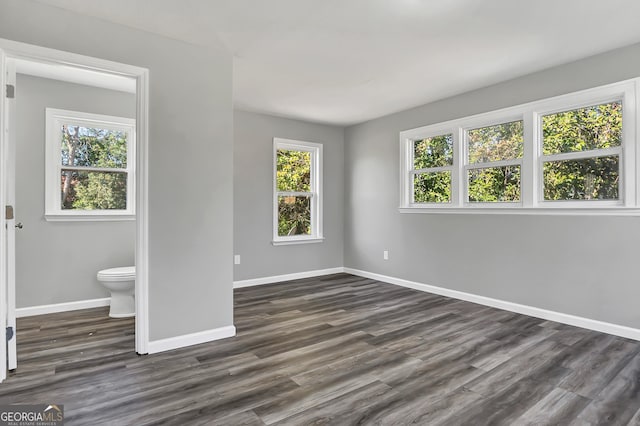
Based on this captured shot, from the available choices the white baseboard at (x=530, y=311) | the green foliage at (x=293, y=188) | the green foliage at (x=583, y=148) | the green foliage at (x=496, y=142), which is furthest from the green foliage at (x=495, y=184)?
the green foliage at (x=293, y=188)

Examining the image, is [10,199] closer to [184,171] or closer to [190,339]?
[184,171]

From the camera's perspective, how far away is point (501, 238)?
3.93 m

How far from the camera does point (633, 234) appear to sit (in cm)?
300

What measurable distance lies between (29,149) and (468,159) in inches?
190

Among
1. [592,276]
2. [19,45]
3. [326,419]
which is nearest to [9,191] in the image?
[19,45]

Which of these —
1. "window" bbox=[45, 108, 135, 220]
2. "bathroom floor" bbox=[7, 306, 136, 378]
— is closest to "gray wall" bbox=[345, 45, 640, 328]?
"window" bbox=[45, 108, 135, 220]

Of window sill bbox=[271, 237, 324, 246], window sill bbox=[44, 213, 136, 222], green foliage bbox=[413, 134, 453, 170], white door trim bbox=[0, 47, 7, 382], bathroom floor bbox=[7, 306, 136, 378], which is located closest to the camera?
white door trim bbox=[0, 47, 7, 382]

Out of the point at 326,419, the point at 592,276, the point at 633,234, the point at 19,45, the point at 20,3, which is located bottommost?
the point at 326,419

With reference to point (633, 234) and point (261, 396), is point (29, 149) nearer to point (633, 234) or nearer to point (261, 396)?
point (261, 396)

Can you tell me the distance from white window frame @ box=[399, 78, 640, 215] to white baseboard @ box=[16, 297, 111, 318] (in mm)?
3930

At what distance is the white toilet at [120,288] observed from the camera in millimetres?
3453

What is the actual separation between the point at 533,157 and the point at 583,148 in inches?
16.5

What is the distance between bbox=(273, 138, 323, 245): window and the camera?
5438mm

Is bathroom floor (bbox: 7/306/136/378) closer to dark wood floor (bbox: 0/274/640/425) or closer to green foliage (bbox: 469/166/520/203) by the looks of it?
dark wood floor (bbox: 0/274/640/425)
